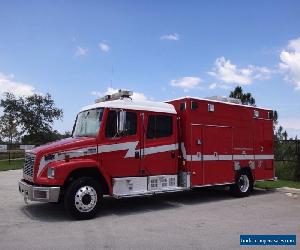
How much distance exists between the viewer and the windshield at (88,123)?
36.0 feet

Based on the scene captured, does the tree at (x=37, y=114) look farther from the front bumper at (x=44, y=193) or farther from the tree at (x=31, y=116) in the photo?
the front bumper at (x=44, y=193)

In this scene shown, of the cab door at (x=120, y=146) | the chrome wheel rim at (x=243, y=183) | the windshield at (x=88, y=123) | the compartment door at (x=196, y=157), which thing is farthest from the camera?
the chrome wheel rim at (x=243, y=183)

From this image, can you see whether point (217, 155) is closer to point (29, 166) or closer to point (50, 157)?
point (50, 157)

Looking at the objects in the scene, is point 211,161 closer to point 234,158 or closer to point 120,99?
point 234,158

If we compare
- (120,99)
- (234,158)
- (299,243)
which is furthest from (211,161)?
(299,243)

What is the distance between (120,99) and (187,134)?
2.40m

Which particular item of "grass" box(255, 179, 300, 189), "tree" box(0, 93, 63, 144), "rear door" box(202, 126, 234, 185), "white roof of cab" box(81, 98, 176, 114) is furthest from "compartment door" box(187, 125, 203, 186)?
"tree" box(0, 93, 63, 144)

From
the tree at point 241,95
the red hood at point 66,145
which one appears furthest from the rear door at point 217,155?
the tree at point 241,95

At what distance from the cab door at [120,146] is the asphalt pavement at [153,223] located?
1152 millimetres

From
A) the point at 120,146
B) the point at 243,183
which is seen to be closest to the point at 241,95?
the point at 243,183

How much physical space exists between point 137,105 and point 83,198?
299 centimetres

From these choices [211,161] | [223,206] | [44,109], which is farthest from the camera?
[44,109]

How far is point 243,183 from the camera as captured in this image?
14.6 meters

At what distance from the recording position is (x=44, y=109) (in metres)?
45.5
